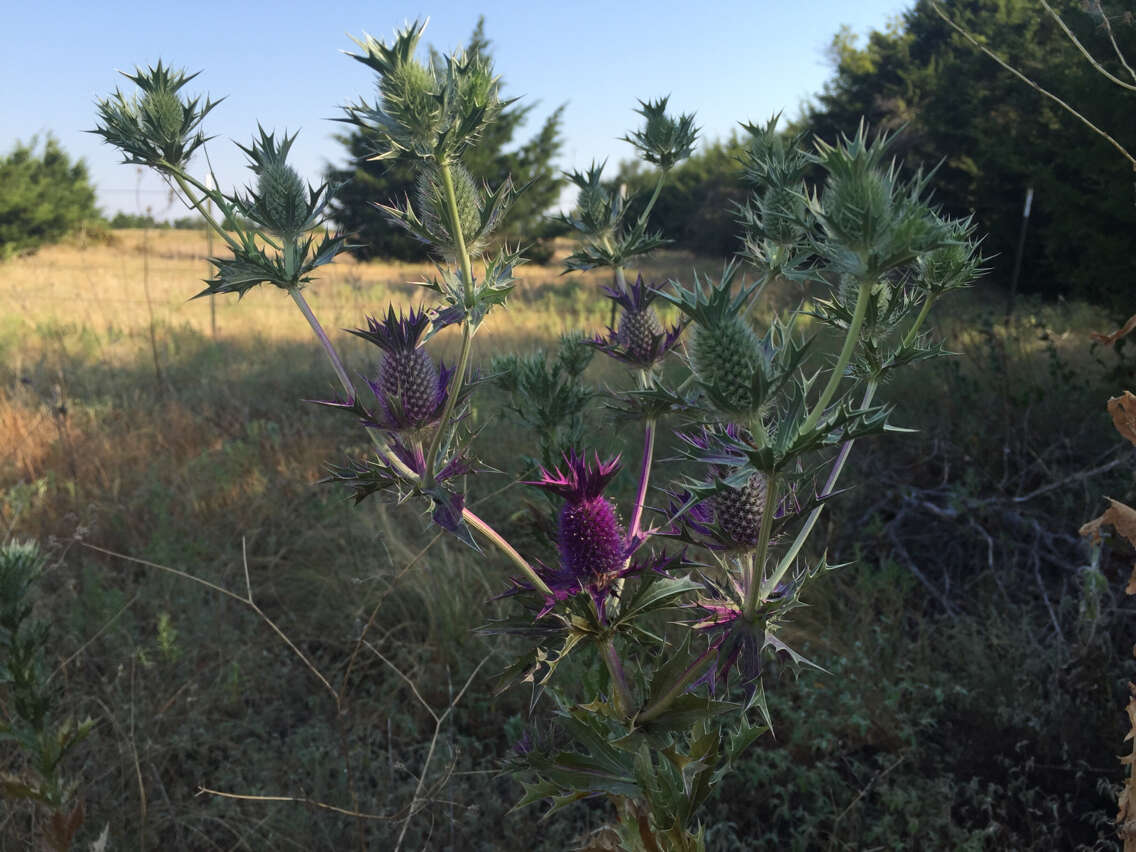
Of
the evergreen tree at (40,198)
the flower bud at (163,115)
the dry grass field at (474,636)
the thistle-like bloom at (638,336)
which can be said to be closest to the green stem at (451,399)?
the dry grass field at (474,636)

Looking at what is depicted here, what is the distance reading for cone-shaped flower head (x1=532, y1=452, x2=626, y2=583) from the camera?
1.17 m

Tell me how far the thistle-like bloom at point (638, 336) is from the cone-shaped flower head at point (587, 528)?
34 centimetres

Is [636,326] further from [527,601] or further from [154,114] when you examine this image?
[154,114]

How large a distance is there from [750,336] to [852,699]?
2407 millimetres

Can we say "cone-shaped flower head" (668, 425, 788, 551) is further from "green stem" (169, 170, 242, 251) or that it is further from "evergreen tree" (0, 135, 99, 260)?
"evergreen tree" (0, 135, 99, 260)

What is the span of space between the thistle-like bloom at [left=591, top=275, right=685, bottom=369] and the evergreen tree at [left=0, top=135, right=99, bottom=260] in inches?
1075

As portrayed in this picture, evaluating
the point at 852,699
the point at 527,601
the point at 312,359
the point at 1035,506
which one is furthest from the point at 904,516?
the point at 312,359

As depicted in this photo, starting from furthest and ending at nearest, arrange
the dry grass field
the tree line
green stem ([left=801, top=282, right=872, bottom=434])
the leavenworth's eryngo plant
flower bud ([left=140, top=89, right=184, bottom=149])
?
the tree line, the dry grass field, flower bud ([left=140, top=89, right=184, bottom=149]), the leavenworth's eryngo plant, green stem ([left=801, top=282, right=872, bottom=434])

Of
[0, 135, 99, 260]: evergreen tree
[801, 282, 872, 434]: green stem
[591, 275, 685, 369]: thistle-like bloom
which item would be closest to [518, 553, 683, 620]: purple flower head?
[801, 282, 872, 434]: green stem

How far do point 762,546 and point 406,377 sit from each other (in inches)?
23.8

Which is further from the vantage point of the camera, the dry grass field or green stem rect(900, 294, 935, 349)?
the dry grass field

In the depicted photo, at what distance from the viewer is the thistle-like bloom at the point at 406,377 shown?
122 cm

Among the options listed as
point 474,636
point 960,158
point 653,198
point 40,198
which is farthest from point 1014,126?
point 40,198

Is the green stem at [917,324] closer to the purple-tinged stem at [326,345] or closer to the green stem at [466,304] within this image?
the green stem at [466,304]
